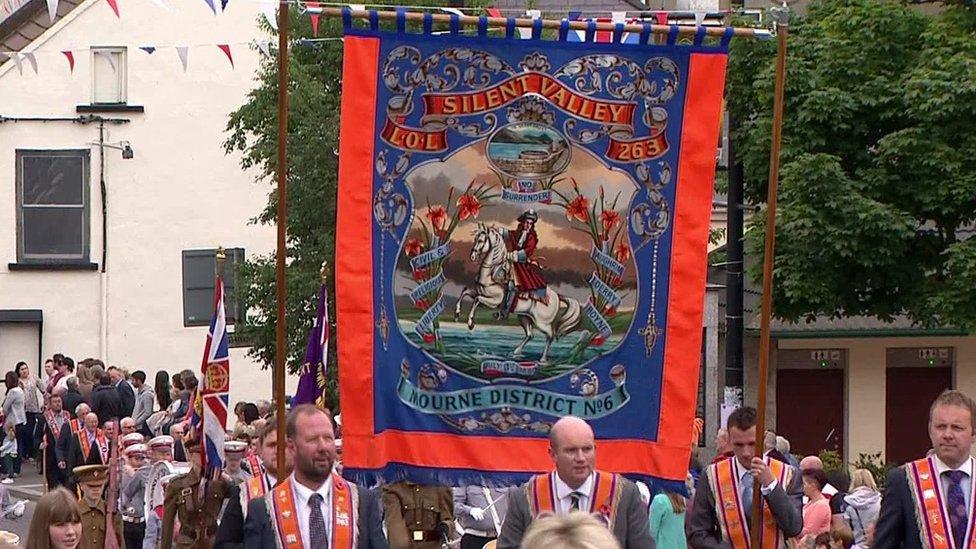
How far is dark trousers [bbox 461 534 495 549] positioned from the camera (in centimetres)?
1288

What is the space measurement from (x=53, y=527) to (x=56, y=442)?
52.3ft

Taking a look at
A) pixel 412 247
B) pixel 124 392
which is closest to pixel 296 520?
pixel 412 247

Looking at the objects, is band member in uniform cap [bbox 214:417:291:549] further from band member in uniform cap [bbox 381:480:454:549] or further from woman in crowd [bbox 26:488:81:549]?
band member in uniform cap [bbox 381:480:454:549]

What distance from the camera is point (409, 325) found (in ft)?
32.3

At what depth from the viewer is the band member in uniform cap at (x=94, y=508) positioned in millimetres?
14578

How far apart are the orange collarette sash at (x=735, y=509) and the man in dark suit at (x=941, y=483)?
1236 millimetres

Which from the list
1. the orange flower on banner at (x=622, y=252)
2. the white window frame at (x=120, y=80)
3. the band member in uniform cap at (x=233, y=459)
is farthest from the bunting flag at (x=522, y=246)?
the white window frame at (x=120, y=80)

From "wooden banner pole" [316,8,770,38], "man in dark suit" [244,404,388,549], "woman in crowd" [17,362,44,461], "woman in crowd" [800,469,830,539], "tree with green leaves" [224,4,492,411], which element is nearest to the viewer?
"man in dark suit" [244,404,388,549]

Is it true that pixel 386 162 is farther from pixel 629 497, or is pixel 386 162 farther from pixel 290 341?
pixel 290 341

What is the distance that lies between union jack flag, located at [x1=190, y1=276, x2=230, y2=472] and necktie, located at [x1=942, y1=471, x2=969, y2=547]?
5686 millimetres

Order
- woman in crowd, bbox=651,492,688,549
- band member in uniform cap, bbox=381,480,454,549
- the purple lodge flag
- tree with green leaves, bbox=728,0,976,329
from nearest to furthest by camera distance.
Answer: woman in crowd, bbox=651,492,688,549
band member in uniform cap, bbox=381,480,454,549
the purple lodge flag
tree with green leaves, bbox=728,0,976,329

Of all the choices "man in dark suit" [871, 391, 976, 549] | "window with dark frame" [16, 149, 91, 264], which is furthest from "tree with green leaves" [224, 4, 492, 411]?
"man in dark suit" [871, 391, 976, 549]

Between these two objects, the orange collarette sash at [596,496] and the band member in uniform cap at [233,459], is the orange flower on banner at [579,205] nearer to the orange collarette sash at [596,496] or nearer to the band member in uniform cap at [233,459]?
the orange collarette sash at [596,496]

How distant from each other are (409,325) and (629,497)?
1.97 metres
